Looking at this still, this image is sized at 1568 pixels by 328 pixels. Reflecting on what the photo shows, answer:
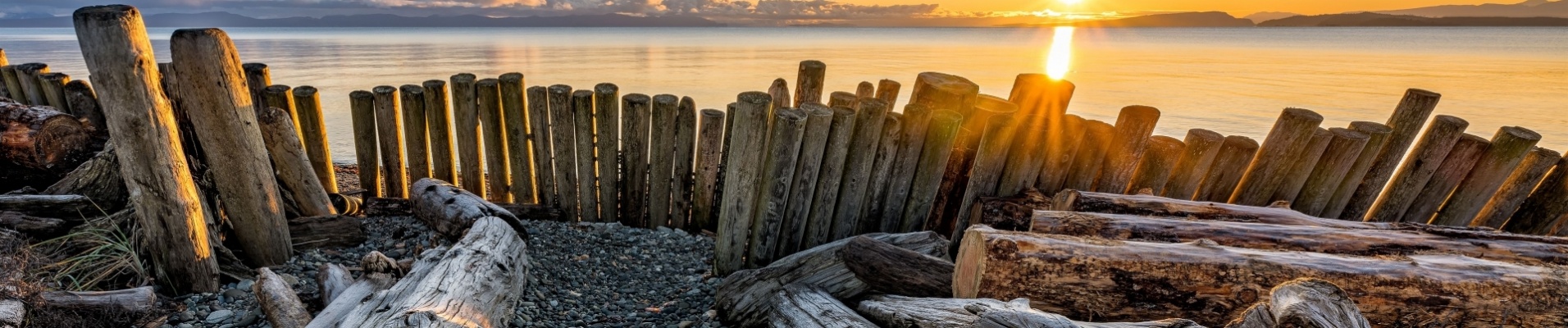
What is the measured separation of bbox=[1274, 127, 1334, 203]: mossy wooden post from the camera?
480 cm

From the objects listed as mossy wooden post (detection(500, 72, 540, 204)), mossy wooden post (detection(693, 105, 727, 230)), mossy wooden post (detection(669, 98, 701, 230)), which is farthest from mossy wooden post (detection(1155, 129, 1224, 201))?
mossy wooden post (detection(500, 72, 540, 204))

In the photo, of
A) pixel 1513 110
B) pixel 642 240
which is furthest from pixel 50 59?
pixel 1513 110

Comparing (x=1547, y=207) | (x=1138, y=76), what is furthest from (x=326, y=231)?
(x=1138, y=76)

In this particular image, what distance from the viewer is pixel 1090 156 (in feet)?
A: 14.8

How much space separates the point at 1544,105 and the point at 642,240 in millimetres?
21833

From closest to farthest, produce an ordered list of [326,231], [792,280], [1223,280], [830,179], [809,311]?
[1223,280], [809,311], [792,280], [830,179], [326,231]

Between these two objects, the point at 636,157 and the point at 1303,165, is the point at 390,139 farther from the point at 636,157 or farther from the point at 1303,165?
the point at 1303,165

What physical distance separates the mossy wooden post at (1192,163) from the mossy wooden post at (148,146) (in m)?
5.81

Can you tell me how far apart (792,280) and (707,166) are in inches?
64.7

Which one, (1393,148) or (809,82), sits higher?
(809,82)

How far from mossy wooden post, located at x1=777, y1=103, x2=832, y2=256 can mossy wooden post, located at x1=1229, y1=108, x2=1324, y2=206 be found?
115 inches

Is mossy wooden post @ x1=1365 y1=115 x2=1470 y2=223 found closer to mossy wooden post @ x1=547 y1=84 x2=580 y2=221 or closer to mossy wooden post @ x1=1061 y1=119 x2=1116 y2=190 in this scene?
mossy wooden post @ x1=1061 y1=119 x2=1116 y2=190

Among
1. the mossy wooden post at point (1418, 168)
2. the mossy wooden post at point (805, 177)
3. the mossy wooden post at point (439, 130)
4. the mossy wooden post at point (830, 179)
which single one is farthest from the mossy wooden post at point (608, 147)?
the mossy wooden post at point (1418, 168)

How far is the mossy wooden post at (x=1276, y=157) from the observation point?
186 inches
